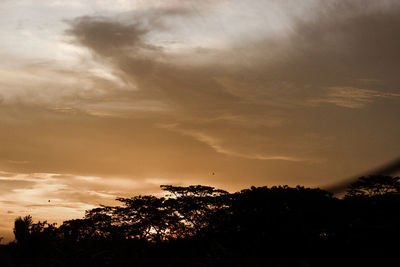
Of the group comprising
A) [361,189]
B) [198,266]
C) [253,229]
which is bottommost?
[198,266]

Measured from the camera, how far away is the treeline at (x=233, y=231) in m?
24.5

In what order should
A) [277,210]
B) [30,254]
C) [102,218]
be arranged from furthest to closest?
[102,218], [277,210], [30,254]

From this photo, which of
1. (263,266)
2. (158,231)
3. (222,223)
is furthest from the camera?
(158,231)

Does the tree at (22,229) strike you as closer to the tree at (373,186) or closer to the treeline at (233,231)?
the treeline at (233,231)

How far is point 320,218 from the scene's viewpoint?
32.1 meters

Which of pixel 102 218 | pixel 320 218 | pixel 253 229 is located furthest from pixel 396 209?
pixel 102 218

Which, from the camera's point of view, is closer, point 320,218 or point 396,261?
point 396,261

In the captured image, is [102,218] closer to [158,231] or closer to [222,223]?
[158,231]

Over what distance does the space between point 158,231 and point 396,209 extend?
19579 mm

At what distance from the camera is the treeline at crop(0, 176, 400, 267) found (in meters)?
24.5

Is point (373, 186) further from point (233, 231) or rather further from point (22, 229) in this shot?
point (22, 229)

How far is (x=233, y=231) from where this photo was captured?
34.4 m

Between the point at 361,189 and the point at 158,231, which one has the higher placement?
the point at 361,189

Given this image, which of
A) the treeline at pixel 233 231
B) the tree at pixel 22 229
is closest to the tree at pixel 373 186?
the treeline at pixel 233 231
